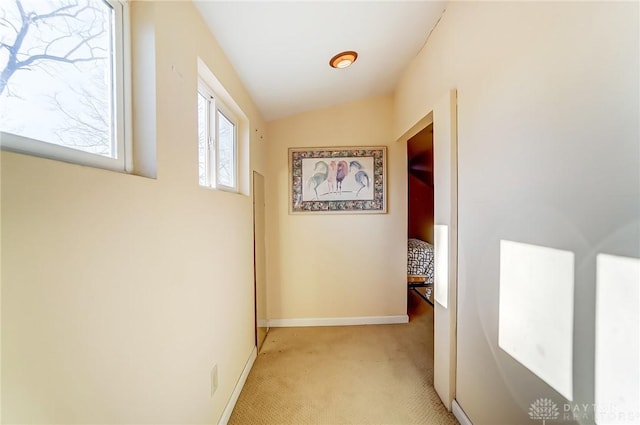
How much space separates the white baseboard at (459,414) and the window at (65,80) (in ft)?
7.01

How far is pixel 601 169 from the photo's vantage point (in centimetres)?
76

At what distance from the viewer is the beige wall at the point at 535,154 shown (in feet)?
2.37

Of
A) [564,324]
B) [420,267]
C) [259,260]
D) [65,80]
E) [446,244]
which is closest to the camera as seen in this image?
[65,80]

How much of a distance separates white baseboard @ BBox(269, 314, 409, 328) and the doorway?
0.61 feet

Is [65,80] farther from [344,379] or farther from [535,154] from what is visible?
[344,379]

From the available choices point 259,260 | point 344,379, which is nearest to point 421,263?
point 344,379

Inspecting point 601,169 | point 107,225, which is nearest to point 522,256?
point 601,169

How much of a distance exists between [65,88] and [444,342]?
2.19 meters

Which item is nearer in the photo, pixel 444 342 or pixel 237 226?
pixel 444 342

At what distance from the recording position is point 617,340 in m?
0.72

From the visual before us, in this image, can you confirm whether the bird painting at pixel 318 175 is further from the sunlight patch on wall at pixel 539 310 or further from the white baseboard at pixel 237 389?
the sunlight patch on wall at pixel 539 310

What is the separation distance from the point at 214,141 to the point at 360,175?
1.70m

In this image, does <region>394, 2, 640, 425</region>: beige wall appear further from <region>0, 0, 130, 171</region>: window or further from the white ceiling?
<region>0, 0, 130, 171</region>: window

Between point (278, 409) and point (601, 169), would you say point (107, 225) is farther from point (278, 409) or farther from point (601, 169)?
point (278, 409)
